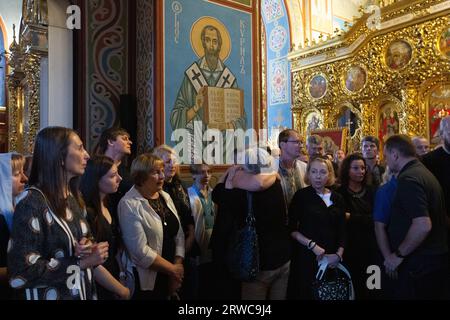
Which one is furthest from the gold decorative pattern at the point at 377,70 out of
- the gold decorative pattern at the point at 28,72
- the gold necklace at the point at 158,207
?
the gold necklace at the point at 158,207

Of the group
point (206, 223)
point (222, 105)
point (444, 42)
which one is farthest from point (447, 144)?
point (444, 42)

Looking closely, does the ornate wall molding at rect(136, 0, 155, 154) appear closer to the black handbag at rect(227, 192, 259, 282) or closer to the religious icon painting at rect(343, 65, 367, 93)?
the black handbag at rect(227, 192, 259, 282)

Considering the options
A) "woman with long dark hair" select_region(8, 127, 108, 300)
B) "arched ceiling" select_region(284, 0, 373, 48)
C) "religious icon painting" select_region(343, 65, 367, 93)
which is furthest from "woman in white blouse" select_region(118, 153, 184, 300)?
"arched ceiling" select_region(284, 0, 373, 48)

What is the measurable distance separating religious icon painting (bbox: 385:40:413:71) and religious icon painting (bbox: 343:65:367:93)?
0.72m

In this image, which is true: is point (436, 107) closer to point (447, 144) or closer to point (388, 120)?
point (388, 120)

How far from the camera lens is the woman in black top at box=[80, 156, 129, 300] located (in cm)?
238

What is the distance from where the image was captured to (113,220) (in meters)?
2.63

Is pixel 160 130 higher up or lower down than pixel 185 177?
higher up

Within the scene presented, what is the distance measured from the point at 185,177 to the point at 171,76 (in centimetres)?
108

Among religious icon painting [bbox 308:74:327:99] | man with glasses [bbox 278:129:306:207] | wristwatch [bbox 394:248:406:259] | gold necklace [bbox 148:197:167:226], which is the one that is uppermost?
religious icon painting [bbox 308:74:327:99]

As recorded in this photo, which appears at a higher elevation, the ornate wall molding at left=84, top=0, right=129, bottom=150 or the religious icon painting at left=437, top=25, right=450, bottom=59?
the religious icon painting at left=437, top=25, right=450, bottom=59

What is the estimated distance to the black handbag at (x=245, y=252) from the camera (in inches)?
107
